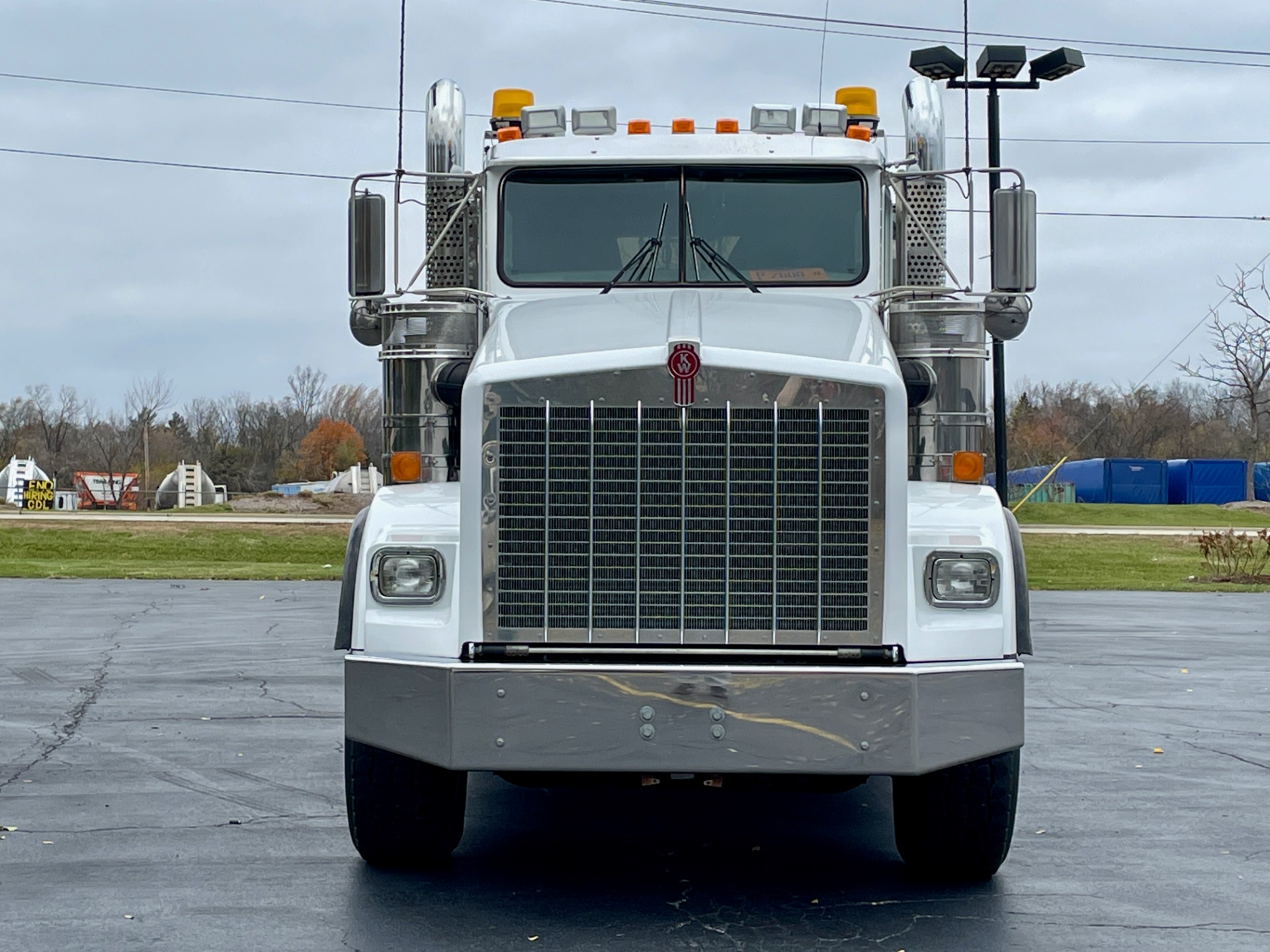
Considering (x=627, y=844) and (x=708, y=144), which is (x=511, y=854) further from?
(x=708, y=144)

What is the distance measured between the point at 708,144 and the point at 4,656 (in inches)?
348

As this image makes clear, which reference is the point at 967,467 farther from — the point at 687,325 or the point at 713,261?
the point at 713,261

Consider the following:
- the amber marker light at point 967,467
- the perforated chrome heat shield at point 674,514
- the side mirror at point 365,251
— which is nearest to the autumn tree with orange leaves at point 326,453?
the side mirror at point 365,251

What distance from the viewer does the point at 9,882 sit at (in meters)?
5.72

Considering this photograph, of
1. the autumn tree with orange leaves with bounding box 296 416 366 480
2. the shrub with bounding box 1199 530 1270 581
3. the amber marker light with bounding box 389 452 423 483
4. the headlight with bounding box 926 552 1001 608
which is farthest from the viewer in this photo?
the autumn tree with orange leaves with bounding box 296 416 366 480

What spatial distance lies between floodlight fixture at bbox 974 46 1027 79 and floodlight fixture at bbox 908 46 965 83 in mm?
1283

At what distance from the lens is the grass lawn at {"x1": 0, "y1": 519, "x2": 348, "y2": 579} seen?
2561 centimetres

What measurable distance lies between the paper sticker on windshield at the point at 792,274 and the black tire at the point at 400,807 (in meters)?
2.73

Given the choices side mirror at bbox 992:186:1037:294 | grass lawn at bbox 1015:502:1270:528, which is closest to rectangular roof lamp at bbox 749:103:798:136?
side mirror at bbox 992:186:1037:294

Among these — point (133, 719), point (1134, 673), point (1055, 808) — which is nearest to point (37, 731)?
point (133, 719)

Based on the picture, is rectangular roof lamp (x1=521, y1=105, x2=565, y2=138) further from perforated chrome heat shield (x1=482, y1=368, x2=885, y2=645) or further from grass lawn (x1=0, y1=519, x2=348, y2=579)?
grass lawn (x1=0, y1=519, x2=348, y2=579)

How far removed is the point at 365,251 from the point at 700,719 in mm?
2911

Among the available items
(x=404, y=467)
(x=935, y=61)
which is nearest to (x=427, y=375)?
(x=404, y=467)

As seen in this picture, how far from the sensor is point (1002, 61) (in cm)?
2231
